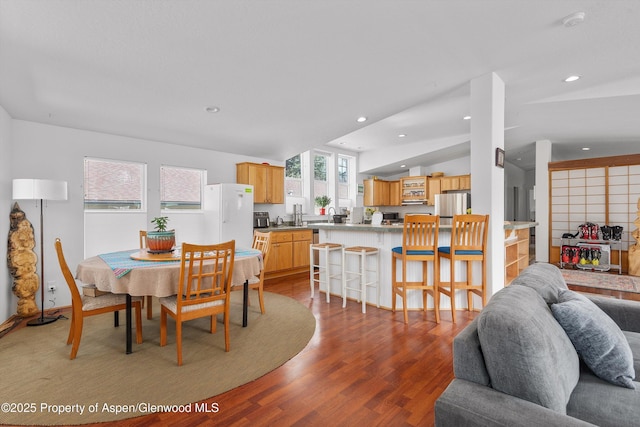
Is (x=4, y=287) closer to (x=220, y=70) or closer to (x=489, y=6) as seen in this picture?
(x=220, y=70)

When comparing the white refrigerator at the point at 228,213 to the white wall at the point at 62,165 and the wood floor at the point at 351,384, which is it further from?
the wood floor at the point at 351,384

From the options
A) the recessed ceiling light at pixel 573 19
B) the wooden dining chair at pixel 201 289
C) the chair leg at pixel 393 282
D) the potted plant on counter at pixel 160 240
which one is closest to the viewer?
the wooden dining chair at pixel 201 289

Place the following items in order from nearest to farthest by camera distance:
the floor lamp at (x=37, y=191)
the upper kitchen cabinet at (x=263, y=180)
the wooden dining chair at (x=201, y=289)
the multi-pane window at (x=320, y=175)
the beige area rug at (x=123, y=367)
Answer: the beige area rug at (x=123, y=367)
the wooden dining chair at (x=201, y=289)
the floor lamp at (x=37, y=191)
the upper kitchen cabinet at (x=263, y=180)
the multi-pane window at (x=320, y=175)

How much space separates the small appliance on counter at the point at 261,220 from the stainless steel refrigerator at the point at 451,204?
9.95ft

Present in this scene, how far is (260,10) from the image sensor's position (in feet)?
7.53

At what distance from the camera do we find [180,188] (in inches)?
204

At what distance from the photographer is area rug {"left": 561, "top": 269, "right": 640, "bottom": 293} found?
4.86 meters

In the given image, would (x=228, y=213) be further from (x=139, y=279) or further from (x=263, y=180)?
(x=139, y=279)

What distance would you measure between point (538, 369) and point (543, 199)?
752cm

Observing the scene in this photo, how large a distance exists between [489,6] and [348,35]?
Answer: 1107 millimetres

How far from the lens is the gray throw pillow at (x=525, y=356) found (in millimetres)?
1101

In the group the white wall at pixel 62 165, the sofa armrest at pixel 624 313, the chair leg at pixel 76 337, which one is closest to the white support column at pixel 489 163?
the sofa armrest at pixel 624 313

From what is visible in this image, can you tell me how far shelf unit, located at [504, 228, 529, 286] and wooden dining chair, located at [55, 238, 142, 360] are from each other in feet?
14.7

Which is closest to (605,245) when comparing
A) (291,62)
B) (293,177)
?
(293,177)
